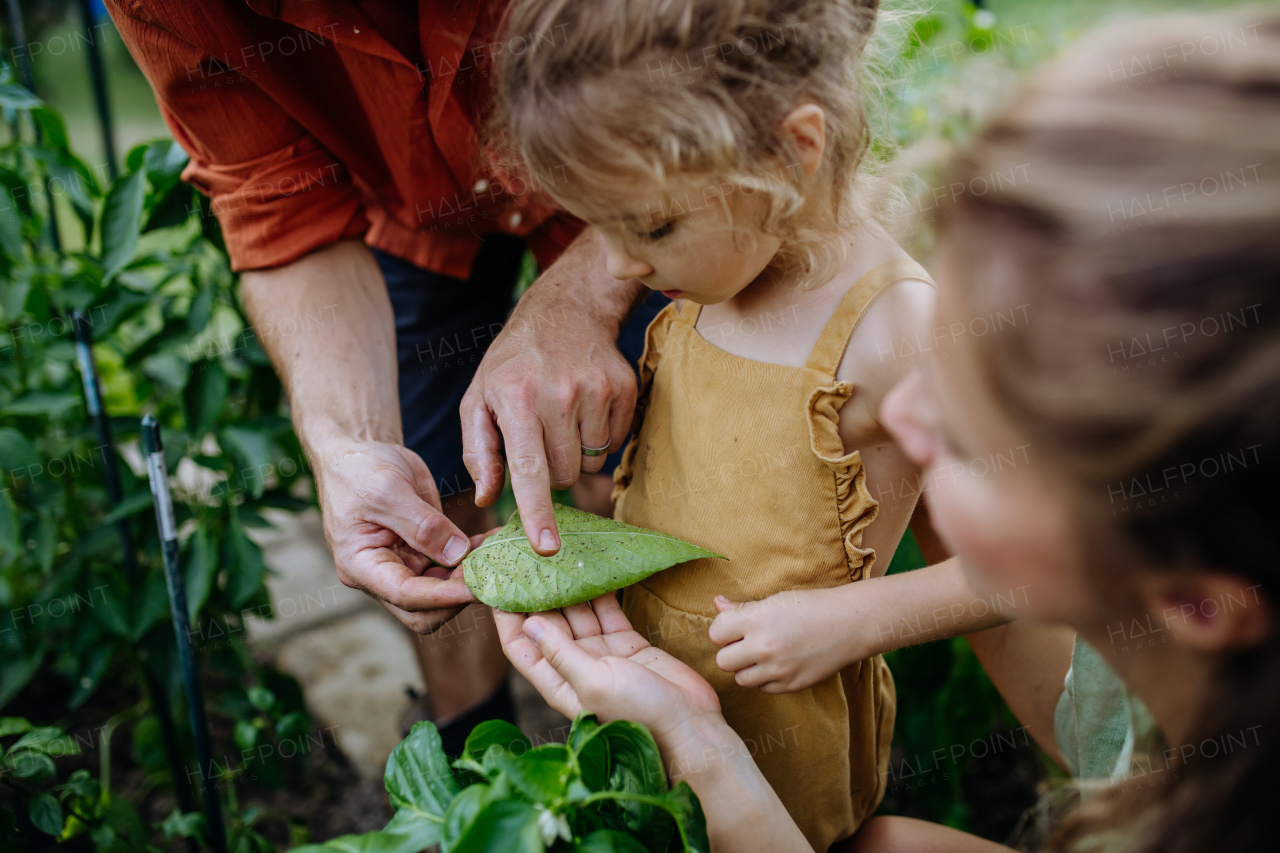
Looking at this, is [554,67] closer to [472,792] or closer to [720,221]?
[720,221]

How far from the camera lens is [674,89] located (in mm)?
792

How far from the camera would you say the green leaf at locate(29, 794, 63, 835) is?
3.34 ft

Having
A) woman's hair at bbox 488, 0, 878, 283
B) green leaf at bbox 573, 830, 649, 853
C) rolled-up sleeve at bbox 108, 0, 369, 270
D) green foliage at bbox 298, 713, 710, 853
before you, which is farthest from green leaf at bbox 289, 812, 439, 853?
rolled-up sleeve at bbox 108, 0, 369, 270

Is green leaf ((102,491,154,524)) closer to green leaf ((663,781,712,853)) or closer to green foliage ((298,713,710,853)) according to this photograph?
green foliage ((298,713,710,853))

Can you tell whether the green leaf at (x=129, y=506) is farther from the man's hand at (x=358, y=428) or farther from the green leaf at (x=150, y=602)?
the man's hand at (x=358, y=428)

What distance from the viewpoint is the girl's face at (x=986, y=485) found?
56cm

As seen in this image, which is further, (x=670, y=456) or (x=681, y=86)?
(x=670, y=456)

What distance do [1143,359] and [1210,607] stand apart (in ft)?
0.56

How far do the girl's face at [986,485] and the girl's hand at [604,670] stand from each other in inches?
13.2

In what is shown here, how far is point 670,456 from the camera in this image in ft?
3.43

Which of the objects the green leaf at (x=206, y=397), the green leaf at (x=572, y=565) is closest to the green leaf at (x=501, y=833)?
the green leaf at (x=572, y=565)

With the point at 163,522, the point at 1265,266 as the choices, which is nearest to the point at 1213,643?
the point at 1265,266

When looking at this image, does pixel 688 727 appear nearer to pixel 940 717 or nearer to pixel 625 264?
pixel 625 264

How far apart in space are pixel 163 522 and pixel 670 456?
71 cm
